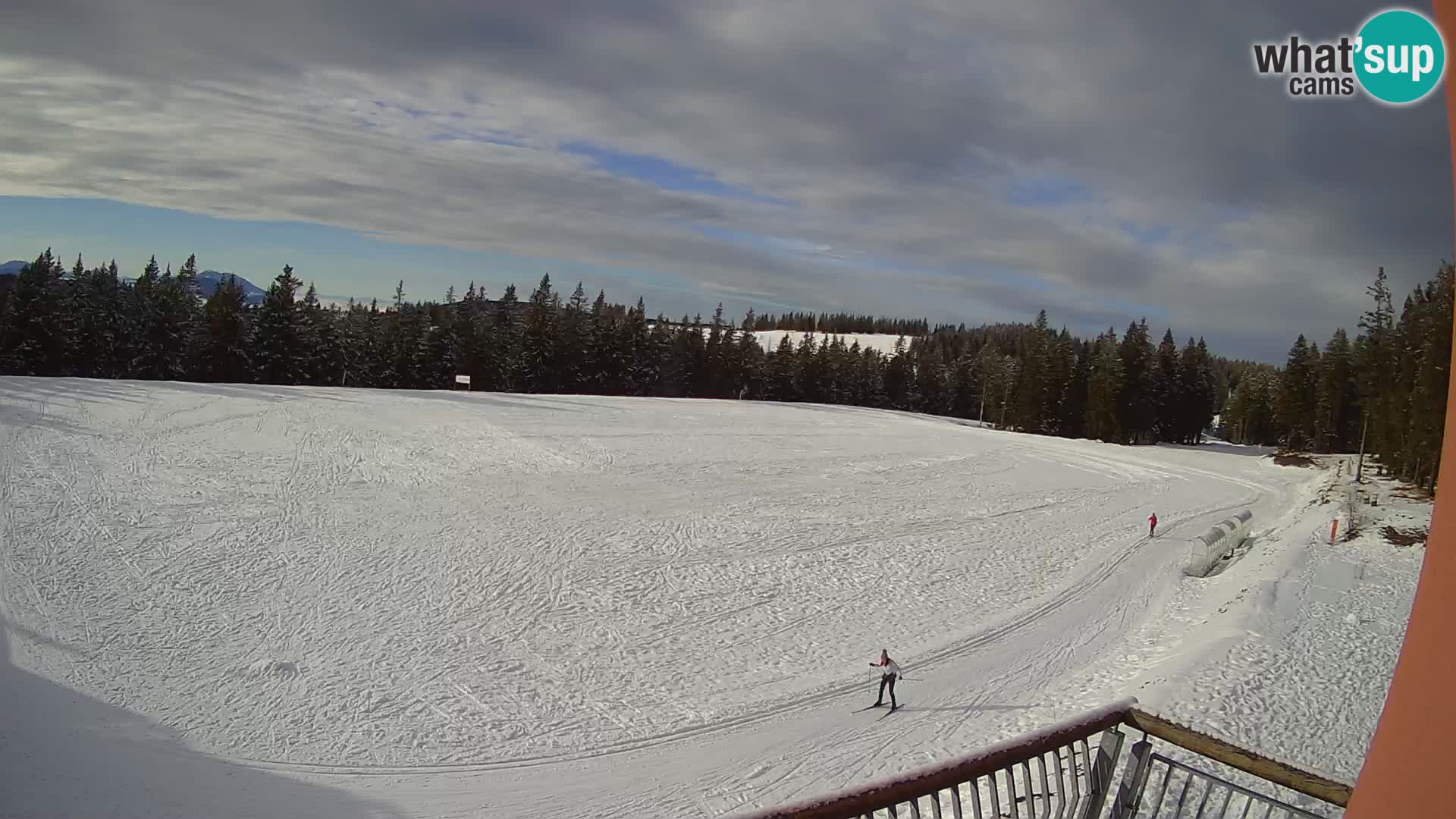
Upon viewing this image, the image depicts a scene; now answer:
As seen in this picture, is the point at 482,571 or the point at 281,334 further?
the point at 281,334

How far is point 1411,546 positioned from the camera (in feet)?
85.4

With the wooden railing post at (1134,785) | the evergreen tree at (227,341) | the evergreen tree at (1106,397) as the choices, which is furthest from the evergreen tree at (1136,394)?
the wooden railing post at (1134,785)

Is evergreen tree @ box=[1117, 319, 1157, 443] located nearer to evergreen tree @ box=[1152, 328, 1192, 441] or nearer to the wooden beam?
evergreen tree @ box=[1152, 328, 1192, 441]

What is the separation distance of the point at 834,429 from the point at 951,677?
1354 inches

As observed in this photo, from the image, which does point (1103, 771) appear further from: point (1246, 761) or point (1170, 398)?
point (1170, 398)

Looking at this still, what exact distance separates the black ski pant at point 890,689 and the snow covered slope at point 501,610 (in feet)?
1.27

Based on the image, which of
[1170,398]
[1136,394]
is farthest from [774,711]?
[1170,398]

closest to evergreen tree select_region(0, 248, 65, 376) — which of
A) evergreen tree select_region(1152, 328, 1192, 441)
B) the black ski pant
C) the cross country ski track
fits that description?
the cross country ski track

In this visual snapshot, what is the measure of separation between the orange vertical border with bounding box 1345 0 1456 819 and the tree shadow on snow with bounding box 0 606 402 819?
12.0 meters

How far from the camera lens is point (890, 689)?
14.7 metres

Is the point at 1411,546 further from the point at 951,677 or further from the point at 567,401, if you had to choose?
the point at 567,401

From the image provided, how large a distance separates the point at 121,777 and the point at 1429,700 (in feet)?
48.2

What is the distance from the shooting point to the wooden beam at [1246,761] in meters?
3.39

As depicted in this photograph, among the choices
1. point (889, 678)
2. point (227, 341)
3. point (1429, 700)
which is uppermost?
point (1429, 700)
